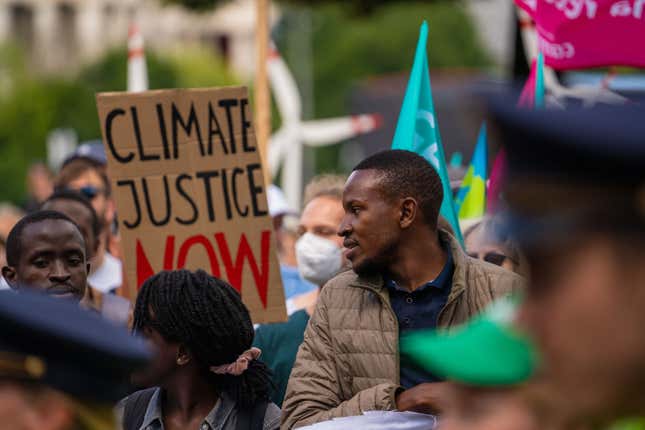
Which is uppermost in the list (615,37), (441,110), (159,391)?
(615,37)

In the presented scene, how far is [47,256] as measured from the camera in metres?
5.08

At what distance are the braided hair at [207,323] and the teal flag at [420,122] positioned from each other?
1.50m

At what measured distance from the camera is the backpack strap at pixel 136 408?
14.0 feet

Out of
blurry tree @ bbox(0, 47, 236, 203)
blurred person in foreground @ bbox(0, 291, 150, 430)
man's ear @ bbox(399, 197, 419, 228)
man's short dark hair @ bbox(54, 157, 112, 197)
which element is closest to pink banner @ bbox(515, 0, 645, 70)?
man's ear @ bbox(399, 197, 419, 228)

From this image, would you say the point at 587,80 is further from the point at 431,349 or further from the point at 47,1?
the point at 47,1

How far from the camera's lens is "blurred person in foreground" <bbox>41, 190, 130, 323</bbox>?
19.9ft

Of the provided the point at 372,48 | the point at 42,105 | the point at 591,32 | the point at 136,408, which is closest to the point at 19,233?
the point at 136,408

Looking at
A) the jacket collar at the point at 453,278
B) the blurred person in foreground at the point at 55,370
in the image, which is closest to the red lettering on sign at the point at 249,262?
the jacket collar at the point at 453,278

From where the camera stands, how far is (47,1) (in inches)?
2606

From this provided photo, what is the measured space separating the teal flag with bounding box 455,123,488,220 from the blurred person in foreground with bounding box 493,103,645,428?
15.5ft

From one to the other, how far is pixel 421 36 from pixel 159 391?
222 centimetres

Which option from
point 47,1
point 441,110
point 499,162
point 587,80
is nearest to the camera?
point 499,162

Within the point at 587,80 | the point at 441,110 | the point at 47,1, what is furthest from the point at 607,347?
the point at 47,1

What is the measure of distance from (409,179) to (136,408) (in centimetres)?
117
